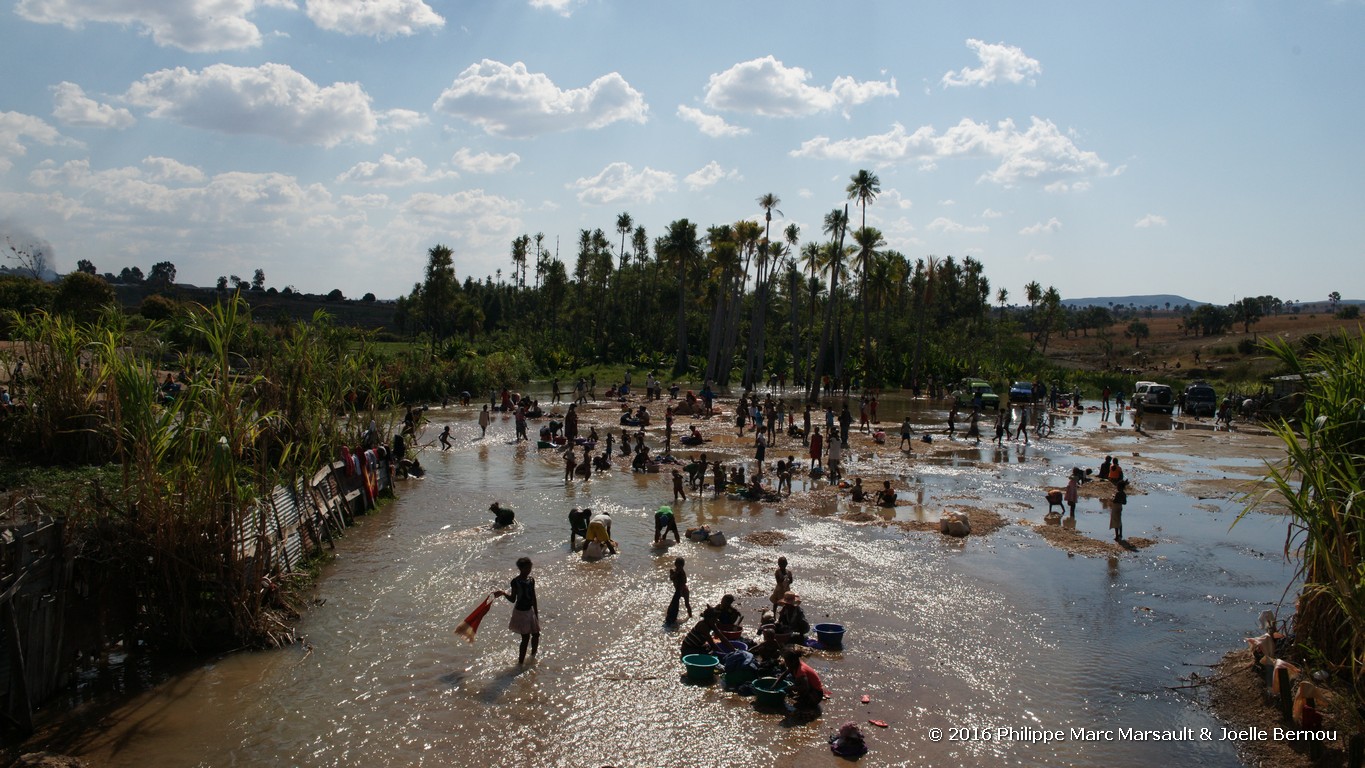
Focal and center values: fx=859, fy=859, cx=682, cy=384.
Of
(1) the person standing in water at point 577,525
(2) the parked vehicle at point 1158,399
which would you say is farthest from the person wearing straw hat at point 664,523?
(2) the parked vehicle at point 1158,399

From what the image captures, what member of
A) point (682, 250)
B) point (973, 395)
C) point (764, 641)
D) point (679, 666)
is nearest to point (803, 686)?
point (764, 641)

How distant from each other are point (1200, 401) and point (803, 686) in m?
47.1

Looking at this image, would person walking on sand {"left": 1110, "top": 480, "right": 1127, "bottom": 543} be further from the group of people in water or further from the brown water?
the group of people in water

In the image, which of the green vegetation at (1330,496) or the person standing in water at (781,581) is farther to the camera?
the person standing in water at (781,581)

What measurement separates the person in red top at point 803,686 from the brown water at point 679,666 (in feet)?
0.91

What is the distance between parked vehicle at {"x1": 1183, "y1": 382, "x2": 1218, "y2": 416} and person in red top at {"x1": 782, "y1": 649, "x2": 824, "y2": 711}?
4661cm

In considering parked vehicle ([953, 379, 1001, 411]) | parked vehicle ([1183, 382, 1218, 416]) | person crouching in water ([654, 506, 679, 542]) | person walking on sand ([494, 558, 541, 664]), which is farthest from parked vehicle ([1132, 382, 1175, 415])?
person walking on sand ([494, 558, 541, 664])

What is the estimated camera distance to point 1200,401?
48.3 meters

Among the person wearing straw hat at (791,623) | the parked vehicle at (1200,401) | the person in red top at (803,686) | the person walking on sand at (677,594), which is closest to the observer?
the person in red top at (803,686)

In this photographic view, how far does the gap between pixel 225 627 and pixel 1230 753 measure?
1232 cm

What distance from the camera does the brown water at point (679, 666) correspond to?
31.0 feet

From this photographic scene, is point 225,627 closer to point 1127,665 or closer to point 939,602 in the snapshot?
point 939,602

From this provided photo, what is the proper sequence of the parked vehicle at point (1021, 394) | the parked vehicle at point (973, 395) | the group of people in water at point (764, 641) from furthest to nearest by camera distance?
the parked vehicle at point (1021, 394)
the parked vehicle at point (973, 395)
the group of people in water at point (764, 641)

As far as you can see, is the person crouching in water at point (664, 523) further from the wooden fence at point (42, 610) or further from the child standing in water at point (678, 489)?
the wooden fence at point (42, 610)
